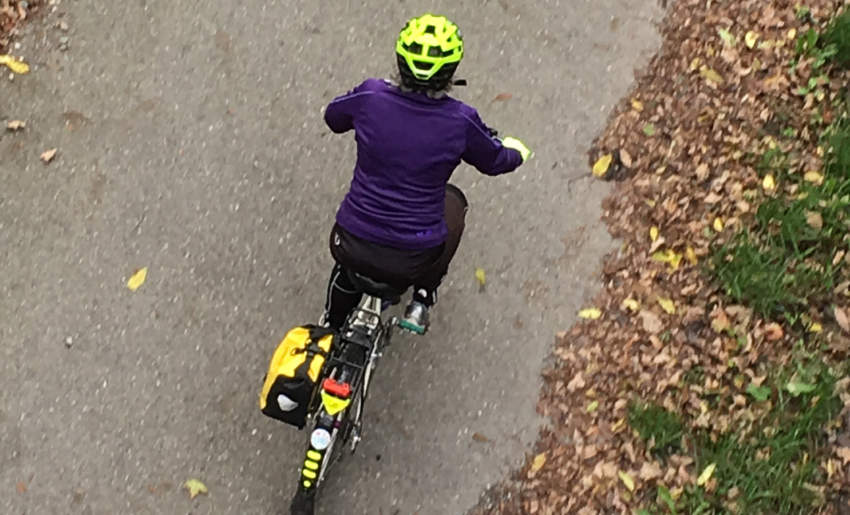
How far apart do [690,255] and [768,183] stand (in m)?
0.72

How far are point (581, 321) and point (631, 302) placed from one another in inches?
12.5

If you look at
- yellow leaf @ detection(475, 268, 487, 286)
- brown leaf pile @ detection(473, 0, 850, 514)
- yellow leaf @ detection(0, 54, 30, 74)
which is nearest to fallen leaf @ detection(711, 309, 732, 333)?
brown leaf pile @ detection(473, 0, 850, 514)

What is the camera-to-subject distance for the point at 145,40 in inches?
217

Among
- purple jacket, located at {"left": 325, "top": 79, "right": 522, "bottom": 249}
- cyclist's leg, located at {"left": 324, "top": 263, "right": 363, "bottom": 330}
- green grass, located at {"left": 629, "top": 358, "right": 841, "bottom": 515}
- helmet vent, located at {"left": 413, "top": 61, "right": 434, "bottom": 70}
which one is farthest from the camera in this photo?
green grass, located at {"left": 629, "top": 358, "right": 841, "bottom": 515}

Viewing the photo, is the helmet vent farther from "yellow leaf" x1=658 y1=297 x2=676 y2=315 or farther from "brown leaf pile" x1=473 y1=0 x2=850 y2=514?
"yellow leaf" x1=658 y1=297 x2=676 y2=315

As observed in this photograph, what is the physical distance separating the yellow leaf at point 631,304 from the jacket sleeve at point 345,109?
6.93 feet

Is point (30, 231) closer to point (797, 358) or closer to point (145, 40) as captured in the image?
point (145, 40)

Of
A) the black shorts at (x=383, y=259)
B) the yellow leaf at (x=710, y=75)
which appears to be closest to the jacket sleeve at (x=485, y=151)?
the black shorts at (x=383, y=259)

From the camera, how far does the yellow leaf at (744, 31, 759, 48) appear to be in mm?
5707

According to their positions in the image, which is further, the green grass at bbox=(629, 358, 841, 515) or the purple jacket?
the green grass at bbox=(629, 358, 841, 515)

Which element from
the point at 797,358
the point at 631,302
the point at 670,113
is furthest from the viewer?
the point at 670,113

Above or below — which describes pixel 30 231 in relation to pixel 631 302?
below

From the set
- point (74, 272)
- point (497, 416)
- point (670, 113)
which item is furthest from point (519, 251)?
point (74, 272)

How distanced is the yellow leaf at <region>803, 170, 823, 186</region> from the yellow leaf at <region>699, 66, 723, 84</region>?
879 mm
